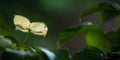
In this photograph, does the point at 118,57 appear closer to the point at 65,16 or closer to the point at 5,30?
the point at 5,30

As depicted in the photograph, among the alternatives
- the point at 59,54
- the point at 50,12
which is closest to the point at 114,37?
the point at 59,54

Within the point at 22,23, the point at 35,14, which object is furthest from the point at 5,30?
the point at 35,14

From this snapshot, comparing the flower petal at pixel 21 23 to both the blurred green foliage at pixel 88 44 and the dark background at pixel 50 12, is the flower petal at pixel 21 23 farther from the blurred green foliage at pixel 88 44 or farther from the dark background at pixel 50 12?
the dark background at pixel 50 12

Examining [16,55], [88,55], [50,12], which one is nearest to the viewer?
[16,55]

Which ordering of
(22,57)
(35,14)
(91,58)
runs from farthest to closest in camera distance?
1. (35,14)
2. (91,58)
3. (22,57)

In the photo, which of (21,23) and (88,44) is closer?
(21,23)

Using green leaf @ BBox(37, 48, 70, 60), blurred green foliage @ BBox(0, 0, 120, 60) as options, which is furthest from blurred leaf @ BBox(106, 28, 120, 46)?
green leaf @ BBox(37, 48, 70, 60)

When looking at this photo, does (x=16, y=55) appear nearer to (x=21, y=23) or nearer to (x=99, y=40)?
(x=21, y=23)

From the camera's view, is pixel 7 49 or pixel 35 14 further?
pixel 35 14
